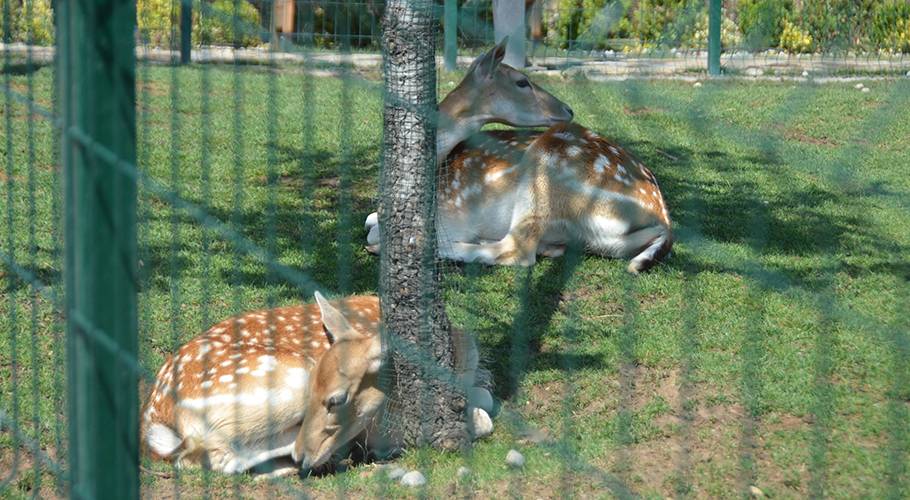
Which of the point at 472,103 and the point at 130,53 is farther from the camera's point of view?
the point at 472,103

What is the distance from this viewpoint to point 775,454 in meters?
4.31

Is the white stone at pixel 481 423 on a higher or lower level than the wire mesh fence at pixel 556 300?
lower

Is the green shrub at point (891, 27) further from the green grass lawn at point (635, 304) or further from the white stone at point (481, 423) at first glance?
the white stone at point (481, 423)

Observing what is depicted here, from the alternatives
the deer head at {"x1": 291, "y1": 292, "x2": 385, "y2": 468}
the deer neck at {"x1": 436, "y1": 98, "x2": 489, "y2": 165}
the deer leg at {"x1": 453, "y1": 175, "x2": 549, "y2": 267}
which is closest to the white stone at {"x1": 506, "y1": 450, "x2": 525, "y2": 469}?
the deer head at {"x1": 291, "y1": 292, "x2": 385, "y2": 468}

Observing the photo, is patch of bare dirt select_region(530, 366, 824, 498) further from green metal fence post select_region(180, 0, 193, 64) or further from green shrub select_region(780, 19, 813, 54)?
green metal fence post select_region(180, 0, 193, 64)

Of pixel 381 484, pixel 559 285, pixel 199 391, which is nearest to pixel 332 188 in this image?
pixel 559 285

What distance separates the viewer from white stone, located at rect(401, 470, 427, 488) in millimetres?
4417

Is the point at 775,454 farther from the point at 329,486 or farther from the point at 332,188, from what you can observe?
the point at 332,188

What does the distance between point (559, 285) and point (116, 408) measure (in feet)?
13.0

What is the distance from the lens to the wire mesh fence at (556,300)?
386cm

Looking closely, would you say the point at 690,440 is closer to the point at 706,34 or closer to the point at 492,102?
the point at 492,102

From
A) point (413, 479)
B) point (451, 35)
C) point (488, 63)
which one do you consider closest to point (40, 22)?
point (451, 35)

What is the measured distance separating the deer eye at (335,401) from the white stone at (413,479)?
35 cm

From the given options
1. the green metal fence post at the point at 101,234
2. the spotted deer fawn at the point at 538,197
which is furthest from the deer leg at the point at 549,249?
the green metal fence post at the point at 101,234
